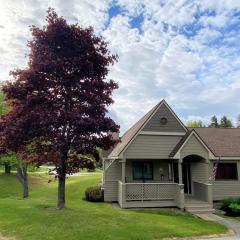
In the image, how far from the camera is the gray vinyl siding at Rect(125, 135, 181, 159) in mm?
24609

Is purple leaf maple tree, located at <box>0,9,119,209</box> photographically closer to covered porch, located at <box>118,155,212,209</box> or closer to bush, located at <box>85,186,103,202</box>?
covered porch, located at <box>118,155,212,209</box>

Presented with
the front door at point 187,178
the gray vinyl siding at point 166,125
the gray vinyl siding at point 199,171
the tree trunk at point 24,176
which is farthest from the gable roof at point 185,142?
the tree trunk at point 24,176

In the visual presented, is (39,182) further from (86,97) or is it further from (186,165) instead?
(86,97)

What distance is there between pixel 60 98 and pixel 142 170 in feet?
34.4

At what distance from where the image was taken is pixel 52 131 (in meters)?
18.2

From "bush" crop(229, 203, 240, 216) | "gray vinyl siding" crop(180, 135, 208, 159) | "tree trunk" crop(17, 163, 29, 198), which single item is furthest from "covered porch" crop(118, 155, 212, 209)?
"tree trunk" crop(17, 163, 29, 198)

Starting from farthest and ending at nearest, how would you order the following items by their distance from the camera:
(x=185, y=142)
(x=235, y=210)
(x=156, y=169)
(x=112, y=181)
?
(x=156, y=169) → (x=112, y=181) → (x=185, y=142) → (x=235, y=210)

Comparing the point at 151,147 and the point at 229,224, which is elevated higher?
the point at 151,147

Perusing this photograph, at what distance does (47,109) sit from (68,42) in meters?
3.69

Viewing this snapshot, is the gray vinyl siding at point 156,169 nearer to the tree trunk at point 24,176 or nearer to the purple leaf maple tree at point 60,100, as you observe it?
the purple leaf maple tree at point 60,100

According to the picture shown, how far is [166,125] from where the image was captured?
25500mm

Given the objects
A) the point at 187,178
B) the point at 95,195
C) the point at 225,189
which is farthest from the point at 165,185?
the point at 95,195

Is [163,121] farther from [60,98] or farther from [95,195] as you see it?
[60,98]

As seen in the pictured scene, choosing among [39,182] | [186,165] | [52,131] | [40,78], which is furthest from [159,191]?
[39,182]
